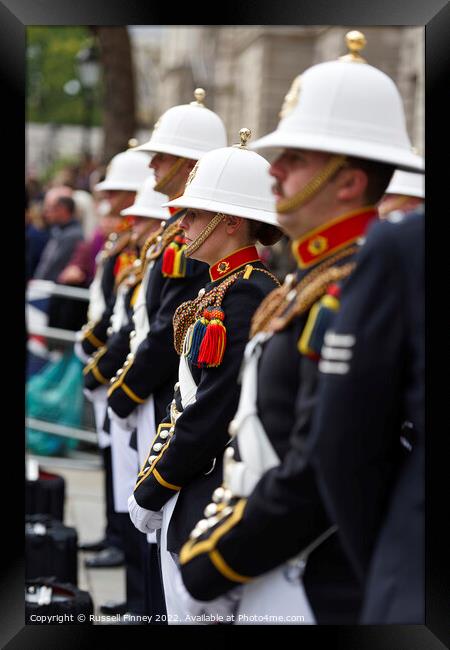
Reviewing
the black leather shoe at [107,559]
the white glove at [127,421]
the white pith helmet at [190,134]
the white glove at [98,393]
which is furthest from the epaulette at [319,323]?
the black leather shoe at [107,559]

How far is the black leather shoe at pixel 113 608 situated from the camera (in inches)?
273

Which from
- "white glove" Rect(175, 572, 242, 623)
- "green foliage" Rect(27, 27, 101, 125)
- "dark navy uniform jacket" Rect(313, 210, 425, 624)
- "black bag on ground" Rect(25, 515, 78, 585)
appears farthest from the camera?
"green foliage" Rect(27, 27, 101, 125)

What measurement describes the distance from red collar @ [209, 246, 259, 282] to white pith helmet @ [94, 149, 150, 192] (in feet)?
11.6

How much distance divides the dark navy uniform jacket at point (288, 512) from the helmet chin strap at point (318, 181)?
0.33 feet

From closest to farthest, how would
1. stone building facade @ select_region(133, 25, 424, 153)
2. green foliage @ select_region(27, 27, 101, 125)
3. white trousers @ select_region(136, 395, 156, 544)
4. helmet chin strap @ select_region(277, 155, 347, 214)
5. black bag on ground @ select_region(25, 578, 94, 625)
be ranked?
helmet chin strap @ select_region(277, 155, 347, 214) < black bag on ground @ select_region(25, 578, 94, 625) < white trousers @ select_region(136, 395, 156, 544) < stone building facade @ select_region(133, 25, 424, 153) < green foliage @ select_region(27, 27, 101, 125)

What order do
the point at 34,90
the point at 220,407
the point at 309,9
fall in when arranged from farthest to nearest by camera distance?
the point at 34,90 < the point at 220,407 < the point at 309,9

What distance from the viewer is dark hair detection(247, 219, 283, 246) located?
438 cm

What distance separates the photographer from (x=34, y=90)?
2200 inches

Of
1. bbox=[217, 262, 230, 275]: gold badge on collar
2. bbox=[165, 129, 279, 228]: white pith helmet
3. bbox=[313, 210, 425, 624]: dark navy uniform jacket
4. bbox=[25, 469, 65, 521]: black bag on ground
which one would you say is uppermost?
bbox=[165, 129, 279, 228]: white pith helmet

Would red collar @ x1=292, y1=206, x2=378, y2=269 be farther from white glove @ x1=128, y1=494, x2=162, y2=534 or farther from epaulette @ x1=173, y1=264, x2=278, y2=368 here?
white glove @ x1=128, y1=494, x2=162, y2=534

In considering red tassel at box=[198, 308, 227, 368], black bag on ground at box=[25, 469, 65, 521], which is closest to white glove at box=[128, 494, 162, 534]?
red tassel at box=[198, 308, 227, 368]
